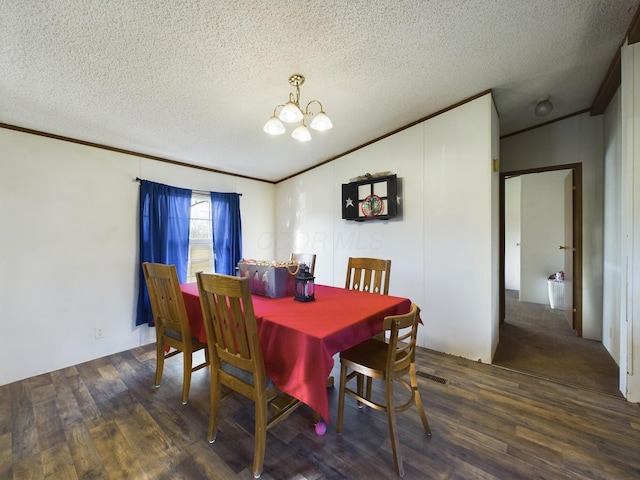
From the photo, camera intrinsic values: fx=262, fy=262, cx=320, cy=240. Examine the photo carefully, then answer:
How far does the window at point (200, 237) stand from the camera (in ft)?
11.5

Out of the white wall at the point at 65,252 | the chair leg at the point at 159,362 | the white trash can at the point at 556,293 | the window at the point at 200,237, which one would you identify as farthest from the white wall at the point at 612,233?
the white wall at the point at 65,252

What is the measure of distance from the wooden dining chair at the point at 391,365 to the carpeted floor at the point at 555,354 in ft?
5.01

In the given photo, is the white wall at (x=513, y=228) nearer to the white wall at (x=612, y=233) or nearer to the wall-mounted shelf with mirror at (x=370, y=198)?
the white wall at (x=612, y=233)

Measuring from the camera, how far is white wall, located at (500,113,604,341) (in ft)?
9.48

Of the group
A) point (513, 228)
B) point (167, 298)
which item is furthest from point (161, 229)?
point (513, 228)

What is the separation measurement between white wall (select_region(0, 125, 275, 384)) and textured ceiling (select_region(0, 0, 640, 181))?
28cm

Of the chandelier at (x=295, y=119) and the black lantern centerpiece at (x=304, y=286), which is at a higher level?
the chandelier at (x=295, y=119)

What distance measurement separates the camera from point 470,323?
255 centimetres

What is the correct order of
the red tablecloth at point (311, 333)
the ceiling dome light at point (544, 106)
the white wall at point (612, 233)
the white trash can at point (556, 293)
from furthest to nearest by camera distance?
the white trash can at point (556, 293), the ceiling dome light at point (544, 106), the white wall at point (612, 233), the red tablecloth at point (311, 333)

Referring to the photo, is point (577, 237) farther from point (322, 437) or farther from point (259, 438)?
point (259, 438)

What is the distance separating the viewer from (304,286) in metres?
1.79

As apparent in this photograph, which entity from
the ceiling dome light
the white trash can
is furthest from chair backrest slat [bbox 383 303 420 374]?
the white trash can

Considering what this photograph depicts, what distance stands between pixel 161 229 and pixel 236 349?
2256 millimetres

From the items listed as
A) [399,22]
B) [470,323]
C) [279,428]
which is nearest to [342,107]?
[399,22]
